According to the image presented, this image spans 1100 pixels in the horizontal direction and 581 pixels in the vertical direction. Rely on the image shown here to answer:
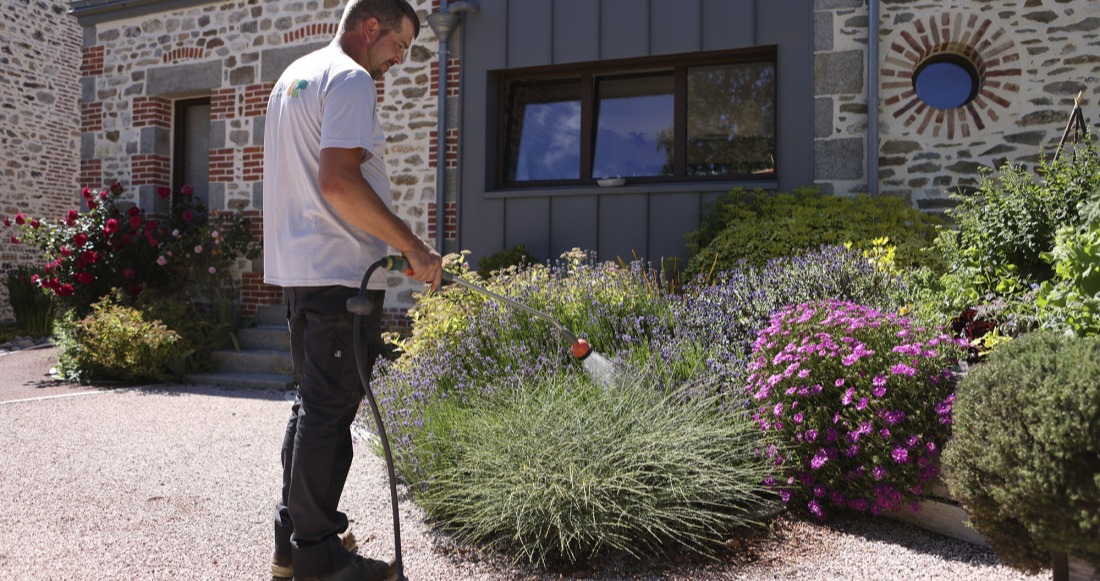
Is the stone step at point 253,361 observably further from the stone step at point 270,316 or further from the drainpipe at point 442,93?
the drainpipe at point 442,93

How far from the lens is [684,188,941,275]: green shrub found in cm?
542

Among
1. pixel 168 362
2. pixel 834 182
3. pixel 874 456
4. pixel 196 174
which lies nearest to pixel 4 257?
pixel 196 174

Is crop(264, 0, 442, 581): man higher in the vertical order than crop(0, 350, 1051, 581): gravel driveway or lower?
higher

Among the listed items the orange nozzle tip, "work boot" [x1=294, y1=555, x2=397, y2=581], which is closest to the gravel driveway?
"work boot" [x1=294, y1=555, x2=397, y2=581]

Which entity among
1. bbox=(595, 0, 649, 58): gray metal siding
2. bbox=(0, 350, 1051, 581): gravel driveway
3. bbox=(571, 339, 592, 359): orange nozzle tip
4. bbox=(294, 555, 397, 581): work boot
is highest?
bbox=(595, 0, 649, 58): gray metal siding

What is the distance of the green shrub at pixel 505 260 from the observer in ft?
21.8

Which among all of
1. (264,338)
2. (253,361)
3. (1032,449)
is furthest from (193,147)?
(1032,449)

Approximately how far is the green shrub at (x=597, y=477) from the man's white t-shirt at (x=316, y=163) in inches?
33.8

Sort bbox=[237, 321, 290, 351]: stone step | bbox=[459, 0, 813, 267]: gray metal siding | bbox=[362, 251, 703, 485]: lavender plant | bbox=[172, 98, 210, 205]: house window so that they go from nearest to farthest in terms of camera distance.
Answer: bbox=[362, 251, 703, 485]: lavender plant → bbox=[459, 0, 813, 267]: gray metal siding → bbox=[237, 321, 290, 351]: stone step → bbox=[172, 98, 210, 205]: house window

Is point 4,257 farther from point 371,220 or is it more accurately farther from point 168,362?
point 371,220

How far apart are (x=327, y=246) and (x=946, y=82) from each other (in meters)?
5.67

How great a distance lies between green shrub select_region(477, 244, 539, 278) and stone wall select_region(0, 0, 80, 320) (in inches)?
391

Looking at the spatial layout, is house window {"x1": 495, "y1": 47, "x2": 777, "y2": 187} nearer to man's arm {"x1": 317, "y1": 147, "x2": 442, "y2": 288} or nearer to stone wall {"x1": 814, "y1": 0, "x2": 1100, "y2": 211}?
stone wall {"x1": 814, "y1": 0, "x2": 1100, "y2": 211}

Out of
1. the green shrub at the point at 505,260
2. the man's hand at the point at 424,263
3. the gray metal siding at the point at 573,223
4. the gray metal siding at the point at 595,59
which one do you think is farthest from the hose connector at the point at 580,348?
the gray metal siding at the point at 573,223
